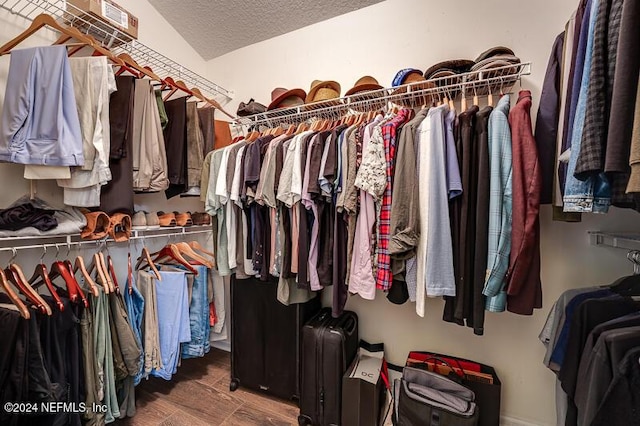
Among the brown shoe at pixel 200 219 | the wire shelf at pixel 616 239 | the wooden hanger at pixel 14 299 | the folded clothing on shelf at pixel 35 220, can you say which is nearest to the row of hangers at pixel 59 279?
the wooden hanger at pixel 14 299

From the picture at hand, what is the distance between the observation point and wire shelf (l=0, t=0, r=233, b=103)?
1353 millimetres

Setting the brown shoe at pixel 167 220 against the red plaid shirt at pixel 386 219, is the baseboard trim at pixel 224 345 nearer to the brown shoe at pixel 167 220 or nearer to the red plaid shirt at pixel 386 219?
the brown shoe at pixel 167 220

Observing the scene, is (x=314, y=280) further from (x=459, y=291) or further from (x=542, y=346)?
(x=542, y=346)

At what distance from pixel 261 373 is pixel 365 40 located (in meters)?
2.22

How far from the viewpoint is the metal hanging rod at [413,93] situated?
1.24 metres

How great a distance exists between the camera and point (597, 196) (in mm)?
732

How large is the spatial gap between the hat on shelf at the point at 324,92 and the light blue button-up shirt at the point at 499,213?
91cm

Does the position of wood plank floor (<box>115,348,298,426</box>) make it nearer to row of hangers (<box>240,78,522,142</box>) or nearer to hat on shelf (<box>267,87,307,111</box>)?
row of hangers (<box>240,78,522,142</box>)

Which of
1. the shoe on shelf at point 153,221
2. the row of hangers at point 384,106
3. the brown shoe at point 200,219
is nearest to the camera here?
the row of hangers at point 384,106

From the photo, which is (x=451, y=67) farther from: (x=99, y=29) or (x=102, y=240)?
(x=102, y=240)

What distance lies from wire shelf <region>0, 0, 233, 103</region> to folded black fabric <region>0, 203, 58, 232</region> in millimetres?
962

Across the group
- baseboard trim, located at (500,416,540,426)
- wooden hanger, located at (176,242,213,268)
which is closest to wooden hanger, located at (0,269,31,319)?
wooden hanger, located at (176,242,213,268)

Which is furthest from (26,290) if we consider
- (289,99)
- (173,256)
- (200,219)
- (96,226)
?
(289,99)

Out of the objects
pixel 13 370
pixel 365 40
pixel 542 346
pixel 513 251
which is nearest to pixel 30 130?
pixel 13 370
